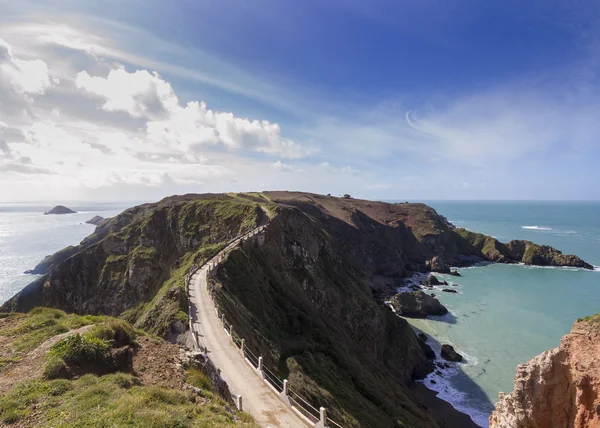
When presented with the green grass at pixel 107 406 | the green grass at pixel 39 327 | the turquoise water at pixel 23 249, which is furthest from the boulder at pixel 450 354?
the turquoise water at pixel 23 249

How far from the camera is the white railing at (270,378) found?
46.3ft

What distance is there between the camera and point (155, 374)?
1438cm

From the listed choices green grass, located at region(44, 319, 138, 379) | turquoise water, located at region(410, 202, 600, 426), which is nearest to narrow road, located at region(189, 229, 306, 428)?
green grass, located at region(44, 319, 138, 379)

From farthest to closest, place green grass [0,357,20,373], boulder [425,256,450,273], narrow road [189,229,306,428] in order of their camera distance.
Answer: boulder [425,256,450,273], narrow road [189,229,306,428], green grass [0,357,20,373]

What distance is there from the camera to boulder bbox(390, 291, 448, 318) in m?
67.6

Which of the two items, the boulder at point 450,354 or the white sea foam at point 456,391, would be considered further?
the boulder at point 450,354

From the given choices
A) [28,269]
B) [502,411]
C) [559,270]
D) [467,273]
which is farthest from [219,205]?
[559,270]

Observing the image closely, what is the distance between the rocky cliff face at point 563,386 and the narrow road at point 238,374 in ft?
38.5

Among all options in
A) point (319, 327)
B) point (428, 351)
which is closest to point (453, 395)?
point (428, 351)

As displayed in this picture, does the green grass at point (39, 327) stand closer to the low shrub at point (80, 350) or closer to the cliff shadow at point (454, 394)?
the low shrub at point (80, 350)

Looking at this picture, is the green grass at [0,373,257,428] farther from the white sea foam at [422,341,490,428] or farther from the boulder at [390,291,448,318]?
the boulder at [390,291,448,318]

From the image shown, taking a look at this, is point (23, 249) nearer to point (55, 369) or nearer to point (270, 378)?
point (55, 369)

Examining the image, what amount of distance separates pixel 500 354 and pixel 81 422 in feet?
198

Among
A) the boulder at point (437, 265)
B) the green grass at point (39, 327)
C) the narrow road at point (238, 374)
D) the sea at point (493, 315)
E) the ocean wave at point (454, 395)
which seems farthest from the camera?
the boulder at point (437, 265)
